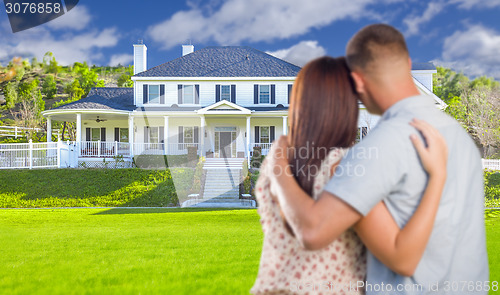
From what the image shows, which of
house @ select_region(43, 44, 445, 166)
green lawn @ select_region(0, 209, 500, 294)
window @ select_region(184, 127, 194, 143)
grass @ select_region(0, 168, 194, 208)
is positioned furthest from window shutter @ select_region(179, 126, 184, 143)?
green lawn @ select_region(0, 209, 500, 294)

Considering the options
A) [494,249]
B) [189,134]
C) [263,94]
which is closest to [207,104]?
[189,134]

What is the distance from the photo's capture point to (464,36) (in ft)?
152

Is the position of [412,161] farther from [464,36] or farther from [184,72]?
[464,36]

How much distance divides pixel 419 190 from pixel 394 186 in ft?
0.35

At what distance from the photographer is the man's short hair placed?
5.15ft

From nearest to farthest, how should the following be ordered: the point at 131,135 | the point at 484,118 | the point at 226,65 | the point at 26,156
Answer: the point at 26,156, the point at 131,135, the point at 226,65, the point at 484,118

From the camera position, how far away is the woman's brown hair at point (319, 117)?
Result: 1.55 m

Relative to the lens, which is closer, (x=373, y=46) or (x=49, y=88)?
(x=373, y=46)

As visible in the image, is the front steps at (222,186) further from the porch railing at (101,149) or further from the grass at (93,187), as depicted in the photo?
the porch railing at (101,149)

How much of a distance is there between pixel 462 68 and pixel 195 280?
5591 centimetres

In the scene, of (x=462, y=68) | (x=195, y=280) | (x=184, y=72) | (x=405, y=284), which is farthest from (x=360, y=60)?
(x=462, y=68)

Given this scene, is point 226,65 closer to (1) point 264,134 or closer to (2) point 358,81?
(1) point 264,134

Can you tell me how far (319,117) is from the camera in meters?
1.54

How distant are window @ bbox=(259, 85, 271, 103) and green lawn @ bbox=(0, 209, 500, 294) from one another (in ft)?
55.2
